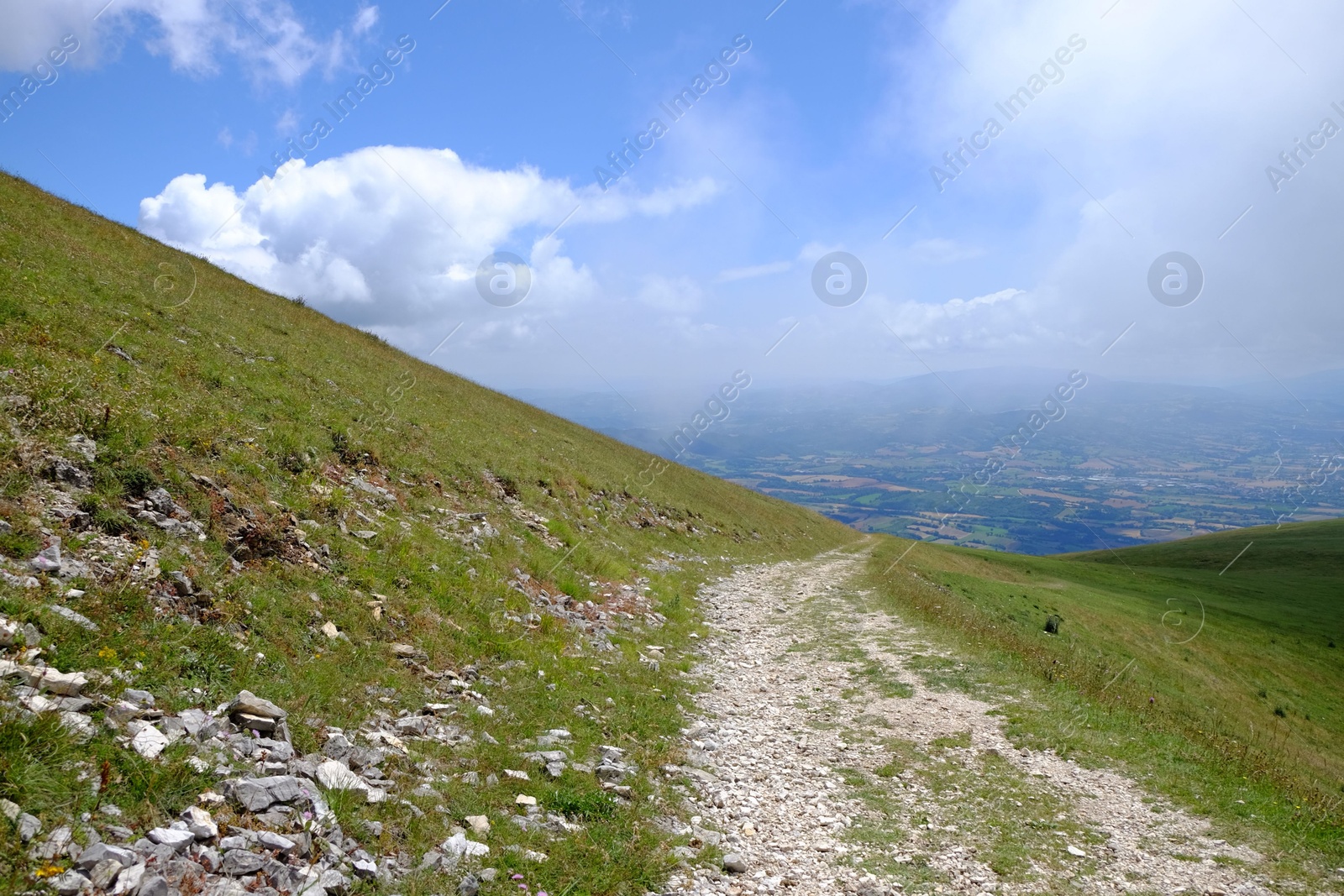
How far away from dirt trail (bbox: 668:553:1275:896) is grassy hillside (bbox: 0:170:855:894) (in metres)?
1.26

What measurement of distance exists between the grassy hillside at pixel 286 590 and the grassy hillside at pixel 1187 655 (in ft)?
30.8

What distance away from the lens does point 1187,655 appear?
4162cm

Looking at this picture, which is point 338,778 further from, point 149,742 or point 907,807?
point 907,807

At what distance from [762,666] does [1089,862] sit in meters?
10.5

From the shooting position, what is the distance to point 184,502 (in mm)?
11688

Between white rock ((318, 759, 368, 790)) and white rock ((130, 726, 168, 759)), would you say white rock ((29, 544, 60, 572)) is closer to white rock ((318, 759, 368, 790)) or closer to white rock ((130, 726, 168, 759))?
white rock ((130, 726, 168, 759))

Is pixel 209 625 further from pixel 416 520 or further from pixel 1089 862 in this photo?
pixel 1089 862

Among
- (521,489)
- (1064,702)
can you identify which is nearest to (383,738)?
(1064,702)

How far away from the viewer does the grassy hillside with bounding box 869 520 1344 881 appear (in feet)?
38.2

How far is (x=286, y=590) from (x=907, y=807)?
11.4m

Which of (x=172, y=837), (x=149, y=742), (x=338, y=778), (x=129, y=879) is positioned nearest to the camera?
(x=129, y=879)

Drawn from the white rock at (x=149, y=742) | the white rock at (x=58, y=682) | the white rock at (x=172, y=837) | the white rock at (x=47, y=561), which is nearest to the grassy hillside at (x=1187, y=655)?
the white rock at (x=172, y=837)

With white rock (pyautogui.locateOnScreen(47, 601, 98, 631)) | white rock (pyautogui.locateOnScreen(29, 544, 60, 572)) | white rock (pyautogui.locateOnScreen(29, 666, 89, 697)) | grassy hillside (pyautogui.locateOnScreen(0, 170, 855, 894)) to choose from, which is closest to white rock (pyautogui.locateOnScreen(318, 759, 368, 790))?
grassy hillside (pyautogui.locateOnScreen(0, 170, 855, 894))

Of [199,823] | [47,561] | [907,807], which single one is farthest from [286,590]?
[907,807]
